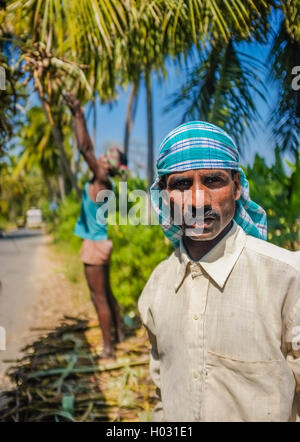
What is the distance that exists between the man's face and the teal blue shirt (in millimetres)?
2587

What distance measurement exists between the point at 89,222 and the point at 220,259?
8.86 ft

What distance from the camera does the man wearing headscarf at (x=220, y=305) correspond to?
110 cm

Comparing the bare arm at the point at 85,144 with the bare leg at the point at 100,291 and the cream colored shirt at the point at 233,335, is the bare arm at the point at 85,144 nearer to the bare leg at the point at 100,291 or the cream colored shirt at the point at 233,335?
the bare leg at the point at 100,291

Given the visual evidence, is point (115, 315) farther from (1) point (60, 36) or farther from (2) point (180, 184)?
(2) point (180, 184)

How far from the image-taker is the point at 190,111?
3.73m

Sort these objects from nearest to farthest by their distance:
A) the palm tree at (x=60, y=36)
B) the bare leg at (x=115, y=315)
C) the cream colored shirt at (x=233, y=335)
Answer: the cream colored shirt at (x=233, y=335), the palm tree at (x=60, y=36), the bare leg at (x=115, y=315)

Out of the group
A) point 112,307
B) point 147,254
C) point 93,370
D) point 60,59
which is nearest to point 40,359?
point 93,370

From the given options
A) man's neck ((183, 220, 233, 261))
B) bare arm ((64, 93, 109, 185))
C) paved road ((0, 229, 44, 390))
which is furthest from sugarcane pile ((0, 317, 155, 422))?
man's neck ((183, 220, 233, 261))

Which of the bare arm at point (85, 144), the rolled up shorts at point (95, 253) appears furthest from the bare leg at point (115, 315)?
the bare arm at point (85, 144)

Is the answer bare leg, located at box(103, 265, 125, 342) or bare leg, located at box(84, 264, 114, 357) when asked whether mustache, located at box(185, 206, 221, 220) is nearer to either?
bare leg, located at box(84, 264, 114, 357)

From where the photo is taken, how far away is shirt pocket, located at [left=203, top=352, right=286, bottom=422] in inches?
43.1

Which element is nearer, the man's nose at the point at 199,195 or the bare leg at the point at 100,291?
the man's nose at the point at 199,195

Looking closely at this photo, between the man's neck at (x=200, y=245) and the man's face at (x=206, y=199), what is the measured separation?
0.05m
